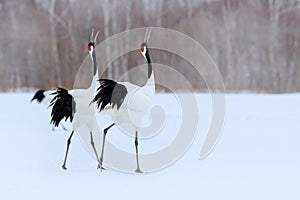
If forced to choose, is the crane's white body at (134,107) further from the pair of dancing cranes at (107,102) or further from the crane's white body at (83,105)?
the crane's white body at (83,105)

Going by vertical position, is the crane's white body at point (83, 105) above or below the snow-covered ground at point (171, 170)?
above

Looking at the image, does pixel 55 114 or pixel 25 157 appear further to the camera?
pixel 25 157

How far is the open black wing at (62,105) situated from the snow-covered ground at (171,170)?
1.39 ft

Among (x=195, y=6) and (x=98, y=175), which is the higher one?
(x=195, y=6)

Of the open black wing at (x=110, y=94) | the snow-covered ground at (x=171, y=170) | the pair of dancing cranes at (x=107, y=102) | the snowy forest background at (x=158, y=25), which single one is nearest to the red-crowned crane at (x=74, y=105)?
the pair of dancing cranes at (x=107, y=102)

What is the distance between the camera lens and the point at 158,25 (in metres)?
12.1

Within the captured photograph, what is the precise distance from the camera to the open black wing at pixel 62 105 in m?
3.56

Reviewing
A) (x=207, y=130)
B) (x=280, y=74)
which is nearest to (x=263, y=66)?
(x=280, y=74)

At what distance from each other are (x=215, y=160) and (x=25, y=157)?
1691 millimetres

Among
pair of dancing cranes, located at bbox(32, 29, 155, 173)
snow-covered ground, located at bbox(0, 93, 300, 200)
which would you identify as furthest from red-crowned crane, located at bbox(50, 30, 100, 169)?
snow-covered ground, located at bbox(0, 93, 300, 200)

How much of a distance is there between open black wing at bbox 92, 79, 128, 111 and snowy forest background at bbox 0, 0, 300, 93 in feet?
28.2

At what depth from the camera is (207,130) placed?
6.05 m

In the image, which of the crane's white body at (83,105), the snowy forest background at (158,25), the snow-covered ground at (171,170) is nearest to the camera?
the snow-covered ground at (171,170)

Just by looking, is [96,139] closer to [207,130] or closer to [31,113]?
[207,130]
